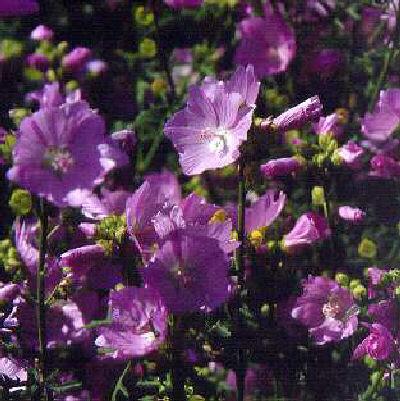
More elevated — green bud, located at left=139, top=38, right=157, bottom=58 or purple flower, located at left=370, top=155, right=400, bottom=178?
purple flower, located at left=370, top=155, right=400, bottom=178

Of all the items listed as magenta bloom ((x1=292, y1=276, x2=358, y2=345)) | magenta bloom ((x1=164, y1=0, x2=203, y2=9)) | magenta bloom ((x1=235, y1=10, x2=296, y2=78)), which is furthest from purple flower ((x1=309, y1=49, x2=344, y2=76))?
magenta bloom ((x1=292, y1=276, x2=358, y2=345))

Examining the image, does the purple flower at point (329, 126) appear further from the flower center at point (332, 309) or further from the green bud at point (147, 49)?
the green bud at point (147, 49)

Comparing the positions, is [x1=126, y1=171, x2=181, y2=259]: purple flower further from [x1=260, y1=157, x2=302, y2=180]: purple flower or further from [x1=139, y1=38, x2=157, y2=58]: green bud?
[x1=139, y1=38, x2=157, y2=58]: green bud

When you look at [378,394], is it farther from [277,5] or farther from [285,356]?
[277,5]

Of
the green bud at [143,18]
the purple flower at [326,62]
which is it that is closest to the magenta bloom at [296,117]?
the purple flower at [326,62]

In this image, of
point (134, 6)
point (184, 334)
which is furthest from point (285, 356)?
→ point (134, 6)

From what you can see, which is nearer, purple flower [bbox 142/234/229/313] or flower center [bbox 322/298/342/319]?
purple flower [bbox 142/234/229/313]

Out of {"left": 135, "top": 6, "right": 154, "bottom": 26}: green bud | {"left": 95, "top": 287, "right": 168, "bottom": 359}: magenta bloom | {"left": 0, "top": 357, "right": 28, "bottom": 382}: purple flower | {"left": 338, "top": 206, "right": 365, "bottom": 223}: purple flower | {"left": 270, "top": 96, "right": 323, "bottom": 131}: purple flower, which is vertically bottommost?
{"left": 0, "top": 357, "right": 28, "bottom": 382}: purple flower

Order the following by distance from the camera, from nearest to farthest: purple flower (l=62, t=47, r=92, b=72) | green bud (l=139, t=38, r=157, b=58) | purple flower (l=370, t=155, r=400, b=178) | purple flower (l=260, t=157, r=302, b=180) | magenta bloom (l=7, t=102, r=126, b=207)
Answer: magenta bloom (l=7, t=102, r=126, b=207) → purple flower (l=260, t=157, r=302, b=180) → purple flower (l=370, t=155, r=400, b=178) → purple flower (l=62, t=47, r=92, b=72) → green bud (l=139, t=38, r=157, b=58)
